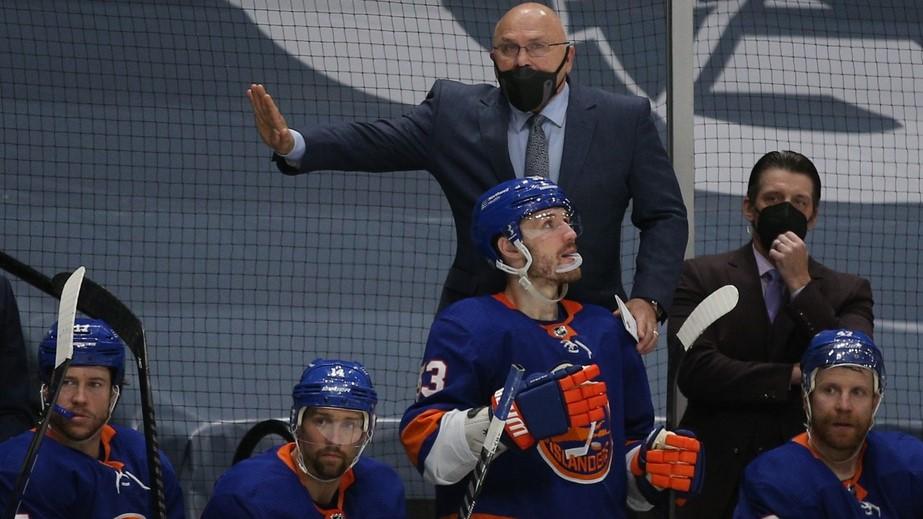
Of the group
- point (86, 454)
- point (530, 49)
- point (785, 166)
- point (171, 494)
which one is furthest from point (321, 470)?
point (785, 166)

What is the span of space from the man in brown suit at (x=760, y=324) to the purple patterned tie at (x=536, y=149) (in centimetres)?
50

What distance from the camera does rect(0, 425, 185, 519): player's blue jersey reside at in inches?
127

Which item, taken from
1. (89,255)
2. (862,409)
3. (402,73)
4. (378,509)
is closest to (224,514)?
(378,509)

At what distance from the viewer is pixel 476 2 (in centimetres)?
537

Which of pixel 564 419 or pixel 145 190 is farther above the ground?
pixel 145 190

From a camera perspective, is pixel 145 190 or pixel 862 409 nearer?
pixel 862 409

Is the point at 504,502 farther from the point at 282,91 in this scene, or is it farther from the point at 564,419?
the point at 282,91

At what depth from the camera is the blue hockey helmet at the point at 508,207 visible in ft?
10.5

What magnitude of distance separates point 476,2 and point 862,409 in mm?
2382

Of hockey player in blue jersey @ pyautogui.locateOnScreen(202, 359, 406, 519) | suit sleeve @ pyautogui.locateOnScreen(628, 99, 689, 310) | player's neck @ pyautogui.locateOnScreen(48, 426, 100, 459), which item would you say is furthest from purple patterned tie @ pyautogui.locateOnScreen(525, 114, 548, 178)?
player's neck @ pyautogui.locateOnScreen(48, 426, 100, 459)

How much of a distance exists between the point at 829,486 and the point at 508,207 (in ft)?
2.75

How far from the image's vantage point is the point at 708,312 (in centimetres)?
325

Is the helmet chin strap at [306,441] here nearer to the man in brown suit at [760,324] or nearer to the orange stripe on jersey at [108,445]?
the orange stripe on jersey at [108,445]

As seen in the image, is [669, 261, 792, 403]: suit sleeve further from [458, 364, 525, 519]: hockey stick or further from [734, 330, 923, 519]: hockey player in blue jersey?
[458, 364, 525, 519]: hockey stick
